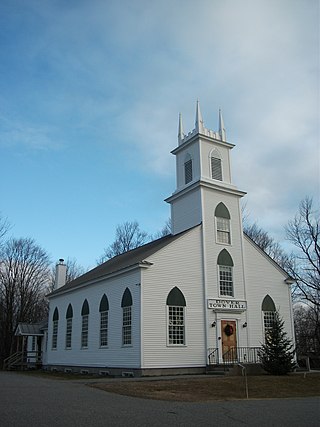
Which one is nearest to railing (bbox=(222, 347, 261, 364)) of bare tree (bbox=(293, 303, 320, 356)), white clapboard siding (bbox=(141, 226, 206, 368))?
white clapboard siding (bbox=(141, 226, 206, 368))

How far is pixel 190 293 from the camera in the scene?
25734 mm

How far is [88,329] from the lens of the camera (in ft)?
99.9

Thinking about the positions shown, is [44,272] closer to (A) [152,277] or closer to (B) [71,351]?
(B) [71,351]

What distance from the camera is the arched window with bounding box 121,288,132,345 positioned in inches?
989

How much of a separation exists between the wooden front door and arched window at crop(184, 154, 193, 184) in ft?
30.2

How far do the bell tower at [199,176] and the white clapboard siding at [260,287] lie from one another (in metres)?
3.08

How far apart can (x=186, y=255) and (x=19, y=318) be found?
121 feet

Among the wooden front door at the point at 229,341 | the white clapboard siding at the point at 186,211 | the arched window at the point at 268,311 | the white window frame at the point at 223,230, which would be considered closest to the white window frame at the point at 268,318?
the arched window at the point at 268,311

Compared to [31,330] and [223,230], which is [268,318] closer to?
[223,230]

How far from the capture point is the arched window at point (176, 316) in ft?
80.9

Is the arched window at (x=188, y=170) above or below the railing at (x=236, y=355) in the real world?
above

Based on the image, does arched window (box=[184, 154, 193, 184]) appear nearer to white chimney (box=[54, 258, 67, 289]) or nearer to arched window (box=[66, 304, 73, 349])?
arched window (box=[66, 304, 73, 349])

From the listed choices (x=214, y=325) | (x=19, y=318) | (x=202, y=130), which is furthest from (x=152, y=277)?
(x=19, y=318)

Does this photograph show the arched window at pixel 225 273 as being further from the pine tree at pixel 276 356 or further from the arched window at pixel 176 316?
the pine tree at pixel 276 356
